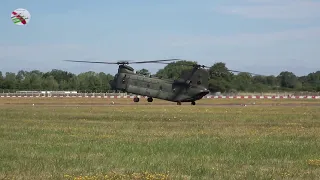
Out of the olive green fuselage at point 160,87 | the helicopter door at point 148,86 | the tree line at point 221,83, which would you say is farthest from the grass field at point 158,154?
the tree line at point 221,83

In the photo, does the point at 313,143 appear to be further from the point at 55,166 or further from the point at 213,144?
the point at 55,166

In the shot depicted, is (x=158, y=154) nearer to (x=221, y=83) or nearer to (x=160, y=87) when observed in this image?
(x=160, y=87)

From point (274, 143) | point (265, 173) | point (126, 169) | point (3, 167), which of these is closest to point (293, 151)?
point (274, 143)

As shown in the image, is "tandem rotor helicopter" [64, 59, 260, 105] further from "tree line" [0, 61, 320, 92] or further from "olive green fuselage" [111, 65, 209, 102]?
"tree line" [0, 61, 320, 92]

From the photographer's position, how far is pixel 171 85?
204 ft

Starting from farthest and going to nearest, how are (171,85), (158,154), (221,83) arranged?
1. (221,83)
2. (171,85)
3. (158,154)

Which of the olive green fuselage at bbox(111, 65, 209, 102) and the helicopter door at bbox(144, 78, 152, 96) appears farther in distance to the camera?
the helicopter door at bbox(144, 78, 152, 96)

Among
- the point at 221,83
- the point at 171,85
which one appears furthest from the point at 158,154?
the point at 221,83

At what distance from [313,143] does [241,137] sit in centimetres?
326

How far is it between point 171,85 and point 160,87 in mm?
1206

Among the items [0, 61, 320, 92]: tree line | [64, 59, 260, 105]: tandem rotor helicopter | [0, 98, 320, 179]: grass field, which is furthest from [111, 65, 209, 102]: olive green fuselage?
[0, 61, 320, 92]: tree line

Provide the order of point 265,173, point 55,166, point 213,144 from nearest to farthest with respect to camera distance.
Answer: point 265,173
point 55,166
point 213,144

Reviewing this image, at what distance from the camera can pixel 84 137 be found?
73.4 feet

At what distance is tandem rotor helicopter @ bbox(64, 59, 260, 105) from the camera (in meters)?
61.8
